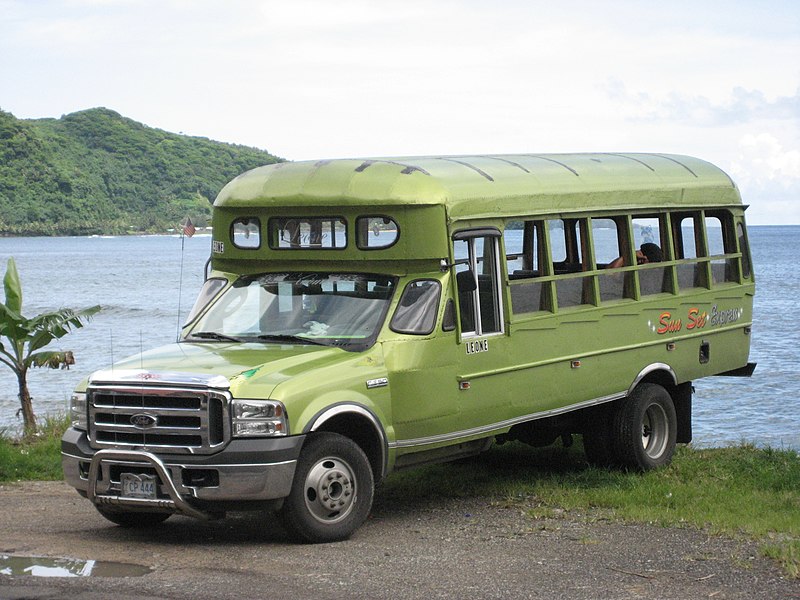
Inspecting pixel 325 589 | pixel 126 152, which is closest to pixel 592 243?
pixel 325 589

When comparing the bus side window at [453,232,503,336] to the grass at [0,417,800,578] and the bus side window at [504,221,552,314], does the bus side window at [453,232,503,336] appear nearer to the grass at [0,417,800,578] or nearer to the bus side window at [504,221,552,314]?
the bus side window at [504,221,552,314]

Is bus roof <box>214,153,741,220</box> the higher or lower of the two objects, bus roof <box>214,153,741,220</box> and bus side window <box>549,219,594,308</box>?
the higher

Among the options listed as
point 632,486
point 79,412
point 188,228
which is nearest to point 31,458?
point 188,228

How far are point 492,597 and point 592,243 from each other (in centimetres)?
482

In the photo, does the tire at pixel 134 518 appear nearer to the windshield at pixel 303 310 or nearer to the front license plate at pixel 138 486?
the front license plate at pixel 138 486

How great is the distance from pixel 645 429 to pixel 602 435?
61 cm

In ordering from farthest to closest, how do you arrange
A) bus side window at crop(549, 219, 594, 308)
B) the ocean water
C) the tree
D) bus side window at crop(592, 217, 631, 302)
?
the ocean water → the tree → bus side window at crop(592, 217, 631, 302) → bus side window at crop(549, 219, 594, 308)

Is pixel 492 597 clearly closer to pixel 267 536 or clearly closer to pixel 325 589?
pixel 325 589

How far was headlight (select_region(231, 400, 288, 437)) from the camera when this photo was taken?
8539mm

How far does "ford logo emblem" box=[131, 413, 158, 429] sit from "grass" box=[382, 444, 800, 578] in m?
3.06

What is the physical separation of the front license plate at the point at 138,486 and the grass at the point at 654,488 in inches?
117

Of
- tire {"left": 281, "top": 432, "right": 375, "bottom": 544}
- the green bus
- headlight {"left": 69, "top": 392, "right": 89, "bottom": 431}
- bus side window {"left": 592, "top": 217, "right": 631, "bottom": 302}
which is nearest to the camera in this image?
the green bus

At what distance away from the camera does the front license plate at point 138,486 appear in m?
8.70

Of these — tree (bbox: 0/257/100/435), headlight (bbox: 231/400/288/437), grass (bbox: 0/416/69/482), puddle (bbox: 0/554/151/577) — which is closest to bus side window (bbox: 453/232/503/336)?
headlight (bbox: 231/400/288/437)
